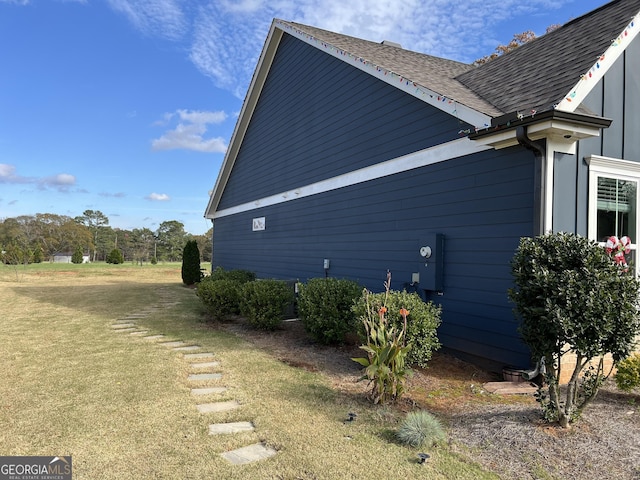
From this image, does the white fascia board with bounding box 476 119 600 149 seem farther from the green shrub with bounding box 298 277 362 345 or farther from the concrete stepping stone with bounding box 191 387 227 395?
the concrete stepping stone with bounding box 191 387 227 395

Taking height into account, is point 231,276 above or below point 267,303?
above

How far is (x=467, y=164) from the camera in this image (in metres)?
5.61

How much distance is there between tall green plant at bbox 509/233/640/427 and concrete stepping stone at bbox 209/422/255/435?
244 cm

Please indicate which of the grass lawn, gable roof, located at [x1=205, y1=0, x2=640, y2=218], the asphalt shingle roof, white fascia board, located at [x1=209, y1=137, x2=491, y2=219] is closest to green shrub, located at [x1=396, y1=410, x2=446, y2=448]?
the grass lawn

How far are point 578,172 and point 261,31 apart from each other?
10909mm

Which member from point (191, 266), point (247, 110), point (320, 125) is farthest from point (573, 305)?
point (191, 266)

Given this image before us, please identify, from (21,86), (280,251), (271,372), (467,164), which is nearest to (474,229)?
(467,164)

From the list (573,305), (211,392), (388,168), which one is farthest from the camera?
Answer: (388,168)

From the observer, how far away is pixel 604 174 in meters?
4.98

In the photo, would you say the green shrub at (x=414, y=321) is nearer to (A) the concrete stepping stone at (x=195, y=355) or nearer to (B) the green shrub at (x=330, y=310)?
(B) the green shrub at (x=330, y=310)

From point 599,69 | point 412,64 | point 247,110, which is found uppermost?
point 247,110

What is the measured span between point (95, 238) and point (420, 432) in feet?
217

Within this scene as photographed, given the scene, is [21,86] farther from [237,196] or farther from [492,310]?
[492,310]

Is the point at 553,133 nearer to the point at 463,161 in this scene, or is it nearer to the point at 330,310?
the point at 463,161
